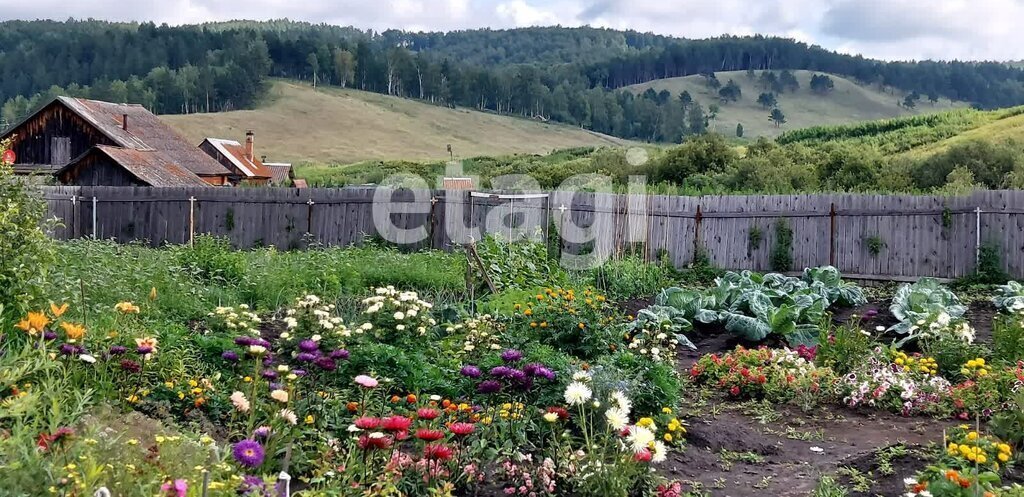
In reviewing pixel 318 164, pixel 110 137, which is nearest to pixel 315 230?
pixel 110 137

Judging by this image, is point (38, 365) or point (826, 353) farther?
point (826, 353)

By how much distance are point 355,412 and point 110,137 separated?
28.0m

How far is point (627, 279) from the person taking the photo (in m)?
12.8

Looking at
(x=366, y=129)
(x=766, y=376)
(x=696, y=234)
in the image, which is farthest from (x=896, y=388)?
(x=366, y=129)

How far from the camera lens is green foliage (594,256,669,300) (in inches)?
493

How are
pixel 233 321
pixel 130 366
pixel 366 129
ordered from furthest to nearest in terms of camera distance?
1. pixel 366 129
2. pixel 233 321
3. pixel 130 366

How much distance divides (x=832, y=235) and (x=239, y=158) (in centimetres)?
3248

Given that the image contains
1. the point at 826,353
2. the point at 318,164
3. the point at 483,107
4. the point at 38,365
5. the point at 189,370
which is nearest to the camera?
the point at 38,365

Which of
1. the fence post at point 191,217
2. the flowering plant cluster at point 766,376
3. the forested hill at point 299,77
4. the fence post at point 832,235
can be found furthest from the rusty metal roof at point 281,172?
the flowering plant cluster at point 766,376

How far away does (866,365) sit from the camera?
745cm

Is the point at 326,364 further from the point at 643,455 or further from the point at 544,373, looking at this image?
the point at 643,455

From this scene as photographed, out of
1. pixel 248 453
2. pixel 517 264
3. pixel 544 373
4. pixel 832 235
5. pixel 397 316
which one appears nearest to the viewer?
pixel 248 453

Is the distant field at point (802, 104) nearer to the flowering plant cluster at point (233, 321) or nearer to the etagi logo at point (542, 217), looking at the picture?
the etagi logo at point (542, 217)

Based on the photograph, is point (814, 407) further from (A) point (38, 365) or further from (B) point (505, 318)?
(A) point (38, 365)
